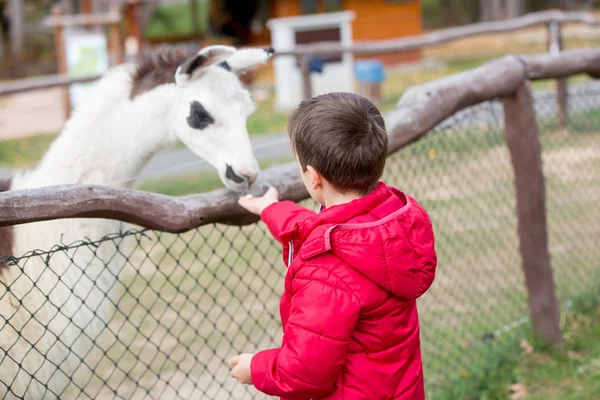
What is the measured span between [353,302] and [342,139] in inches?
16.5

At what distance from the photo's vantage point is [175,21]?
2362 centimetres

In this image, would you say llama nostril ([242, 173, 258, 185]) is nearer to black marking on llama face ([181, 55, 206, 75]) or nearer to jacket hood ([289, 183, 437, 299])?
black marking on llama face ([181, 55, 206, 75])

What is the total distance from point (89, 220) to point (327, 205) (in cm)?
139

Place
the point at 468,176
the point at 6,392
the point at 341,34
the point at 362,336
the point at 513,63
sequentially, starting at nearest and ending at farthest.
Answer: the point at 362,336
the point at 6,392
the point at 513,63
the point at 468,176
the point at 341,34

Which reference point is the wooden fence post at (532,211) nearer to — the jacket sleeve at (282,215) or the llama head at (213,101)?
the llama head at (213,101)

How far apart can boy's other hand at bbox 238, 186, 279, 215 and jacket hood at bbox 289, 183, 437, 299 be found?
0.53 metres

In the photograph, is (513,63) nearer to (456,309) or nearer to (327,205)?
(456,309)

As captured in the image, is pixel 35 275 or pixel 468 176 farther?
pixel 468 176

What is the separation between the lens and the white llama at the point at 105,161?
273 centimetres

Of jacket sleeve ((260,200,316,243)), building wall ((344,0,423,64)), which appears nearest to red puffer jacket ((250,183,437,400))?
jacket sleeve ((260,200,316,243))

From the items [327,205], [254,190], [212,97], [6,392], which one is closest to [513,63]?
[212,97]

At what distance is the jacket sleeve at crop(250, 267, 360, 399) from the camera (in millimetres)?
1876

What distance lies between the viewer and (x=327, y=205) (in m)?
2.04

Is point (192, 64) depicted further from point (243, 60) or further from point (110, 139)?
point (110, 139)
